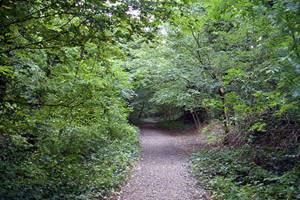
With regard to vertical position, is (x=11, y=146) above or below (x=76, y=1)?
below

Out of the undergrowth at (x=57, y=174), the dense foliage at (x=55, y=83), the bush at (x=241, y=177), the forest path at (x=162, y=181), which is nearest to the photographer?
the dense foliage at (x=55, y=83)

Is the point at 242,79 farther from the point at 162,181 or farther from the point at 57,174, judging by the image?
the point at 57,174

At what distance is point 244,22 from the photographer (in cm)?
1014

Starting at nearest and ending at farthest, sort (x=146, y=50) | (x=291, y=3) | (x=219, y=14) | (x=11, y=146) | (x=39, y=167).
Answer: (x=291, y=3), (x=39, y=167), (x=219, y=14), (x=11, y=146), (x=146, y=50)

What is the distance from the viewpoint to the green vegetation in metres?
4.47

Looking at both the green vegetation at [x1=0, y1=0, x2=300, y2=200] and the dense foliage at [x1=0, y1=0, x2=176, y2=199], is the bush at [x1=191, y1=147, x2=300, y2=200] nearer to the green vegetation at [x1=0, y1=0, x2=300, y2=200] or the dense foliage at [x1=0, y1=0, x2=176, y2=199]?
the green vegetation at [x1=0, y1=0, x2=300, y2=200]

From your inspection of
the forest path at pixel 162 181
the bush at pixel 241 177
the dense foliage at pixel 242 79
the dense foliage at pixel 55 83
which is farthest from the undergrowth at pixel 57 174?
the dense foliage at pixel 242 79

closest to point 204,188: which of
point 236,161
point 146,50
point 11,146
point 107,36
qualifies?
point 236,161

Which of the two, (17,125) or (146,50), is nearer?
(17,125)

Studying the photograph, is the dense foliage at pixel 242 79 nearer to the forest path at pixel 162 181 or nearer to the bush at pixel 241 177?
the bush at pixel 241 177

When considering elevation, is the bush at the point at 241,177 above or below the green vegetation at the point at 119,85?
below

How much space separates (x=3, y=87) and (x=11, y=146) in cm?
167

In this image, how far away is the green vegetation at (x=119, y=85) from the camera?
4.47 metres

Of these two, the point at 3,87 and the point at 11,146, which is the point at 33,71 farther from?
the point at 11,146
